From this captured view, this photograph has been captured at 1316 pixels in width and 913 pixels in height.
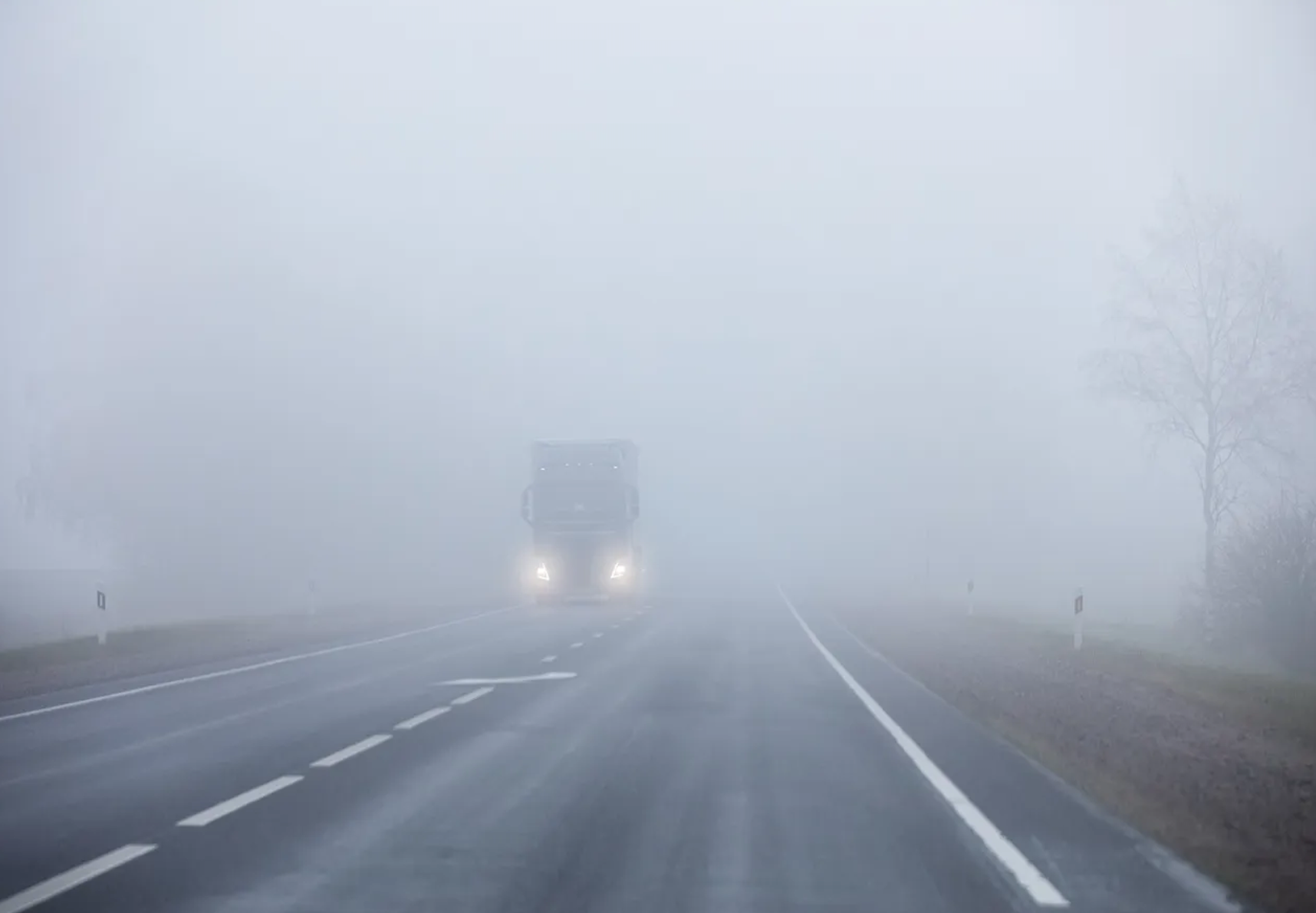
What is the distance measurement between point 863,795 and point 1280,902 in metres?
3.86

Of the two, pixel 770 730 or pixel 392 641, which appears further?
pixel 392 641

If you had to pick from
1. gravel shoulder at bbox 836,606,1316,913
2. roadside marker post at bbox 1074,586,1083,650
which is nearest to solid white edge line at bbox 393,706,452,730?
gravel shoulder at bbox 836,606,1316,913

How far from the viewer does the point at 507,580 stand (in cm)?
7231

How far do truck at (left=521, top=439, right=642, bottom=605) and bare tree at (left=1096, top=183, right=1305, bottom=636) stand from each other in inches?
610

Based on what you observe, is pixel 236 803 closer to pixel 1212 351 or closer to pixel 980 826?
pixel 980 826

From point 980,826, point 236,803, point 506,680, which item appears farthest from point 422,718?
point 980,826

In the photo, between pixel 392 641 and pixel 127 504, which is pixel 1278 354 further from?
pixel 127 504

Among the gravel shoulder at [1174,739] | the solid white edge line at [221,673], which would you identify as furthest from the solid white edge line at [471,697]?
the gravel shoulder at [1174,739]

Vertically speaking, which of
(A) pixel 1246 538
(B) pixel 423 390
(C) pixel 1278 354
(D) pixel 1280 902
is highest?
(B) pixel 423 390

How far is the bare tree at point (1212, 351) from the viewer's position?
3456 cm

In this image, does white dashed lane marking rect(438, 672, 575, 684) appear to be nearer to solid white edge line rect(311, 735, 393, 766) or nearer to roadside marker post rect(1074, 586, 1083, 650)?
solid white edge line rect(311, 735, 393, 766)

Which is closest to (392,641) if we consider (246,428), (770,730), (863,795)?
(770,730)

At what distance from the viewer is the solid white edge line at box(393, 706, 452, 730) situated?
15070 mm

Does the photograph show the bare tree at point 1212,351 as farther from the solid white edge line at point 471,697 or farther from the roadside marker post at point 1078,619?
the solid white edge line at point 471,697
